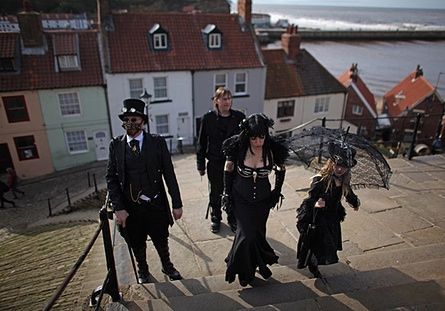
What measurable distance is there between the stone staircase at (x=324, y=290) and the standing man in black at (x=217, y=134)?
2.97 feet

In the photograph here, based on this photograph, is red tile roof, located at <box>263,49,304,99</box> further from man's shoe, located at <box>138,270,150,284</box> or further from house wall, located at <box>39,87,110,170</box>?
man's shoe, located at <box>138,270,150,284</box>

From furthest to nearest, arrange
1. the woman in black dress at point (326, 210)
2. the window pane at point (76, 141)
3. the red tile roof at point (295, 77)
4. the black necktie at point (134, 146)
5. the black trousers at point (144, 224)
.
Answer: the red tile roof at point (295, 77), the window pane at point (76, 141), the black trousers at point (144, 224), the black necktie at point (134, 146), the woman in black dress at point (326, 210)

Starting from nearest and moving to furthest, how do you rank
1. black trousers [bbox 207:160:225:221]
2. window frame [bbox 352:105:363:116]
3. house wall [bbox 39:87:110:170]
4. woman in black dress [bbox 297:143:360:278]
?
woman in black dress [bbox 297:143:360:278]
black trousers [bbox 207:160:225:221]
house wall [bbox 39:87:110:170]
window frame [bbox 352:105:363:116]

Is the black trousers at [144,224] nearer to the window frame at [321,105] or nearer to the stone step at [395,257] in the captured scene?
the stone step at [395,257]

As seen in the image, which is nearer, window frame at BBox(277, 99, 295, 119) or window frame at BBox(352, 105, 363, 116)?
window frame at BBox(277, 99, 295, 119)

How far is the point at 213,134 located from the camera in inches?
161

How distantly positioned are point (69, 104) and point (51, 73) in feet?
5.08

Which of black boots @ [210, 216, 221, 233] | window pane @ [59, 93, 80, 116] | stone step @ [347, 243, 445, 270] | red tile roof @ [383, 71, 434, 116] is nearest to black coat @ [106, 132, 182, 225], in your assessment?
black boots @ [210, 216, 221, 233]

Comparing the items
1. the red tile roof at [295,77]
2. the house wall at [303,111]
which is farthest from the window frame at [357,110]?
the red tile roof at [295,77]

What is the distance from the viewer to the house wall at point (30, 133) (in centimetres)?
1451

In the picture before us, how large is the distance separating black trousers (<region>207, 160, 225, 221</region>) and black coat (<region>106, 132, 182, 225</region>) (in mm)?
993

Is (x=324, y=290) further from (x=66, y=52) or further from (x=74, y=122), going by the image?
(x=66, y=52)

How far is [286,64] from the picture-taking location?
19.9m

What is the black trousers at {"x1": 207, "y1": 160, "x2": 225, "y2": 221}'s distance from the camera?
4.21 m
